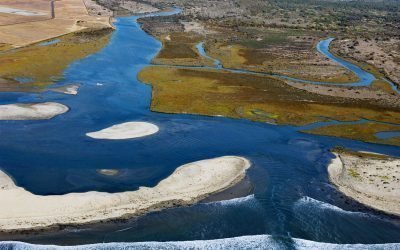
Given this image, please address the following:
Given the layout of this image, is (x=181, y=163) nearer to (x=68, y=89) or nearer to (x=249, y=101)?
(x=249, y=101)

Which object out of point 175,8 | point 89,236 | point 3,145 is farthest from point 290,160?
point 175,8

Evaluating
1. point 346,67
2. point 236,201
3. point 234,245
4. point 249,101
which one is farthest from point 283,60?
point 234,245

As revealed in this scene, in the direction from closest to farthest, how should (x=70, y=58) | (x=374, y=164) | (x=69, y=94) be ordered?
(x=374, y=164) → (x=69, y=94) → (x=70, y=58)

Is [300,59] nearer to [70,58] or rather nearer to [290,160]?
[70,58]

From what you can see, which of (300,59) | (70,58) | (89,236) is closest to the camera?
(89,236)

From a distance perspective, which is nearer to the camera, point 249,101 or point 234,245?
point 234,245

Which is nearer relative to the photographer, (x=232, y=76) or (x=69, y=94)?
(x=69, y=94)
